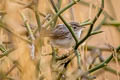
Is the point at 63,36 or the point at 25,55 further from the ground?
the point at 25,55

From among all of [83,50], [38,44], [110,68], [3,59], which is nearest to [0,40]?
[3,59]

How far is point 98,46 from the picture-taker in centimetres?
559

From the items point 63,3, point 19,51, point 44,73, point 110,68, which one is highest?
point 63,3

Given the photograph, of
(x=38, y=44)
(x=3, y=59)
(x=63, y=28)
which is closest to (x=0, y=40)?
(x=3, y=59)

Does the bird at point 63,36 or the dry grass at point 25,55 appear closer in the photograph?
the dry grass at point 25,55

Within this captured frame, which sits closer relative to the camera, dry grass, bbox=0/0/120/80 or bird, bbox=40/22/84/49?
dry grass, bbox=0/0/120/80

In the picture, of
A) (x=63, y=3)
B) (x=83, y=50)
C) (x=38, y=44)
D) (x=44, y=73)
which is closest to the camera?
(x=38, y=44)

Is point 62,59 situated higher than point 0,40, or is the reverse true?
point 0,40

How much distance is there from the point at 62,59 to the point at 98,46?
5.22 feet

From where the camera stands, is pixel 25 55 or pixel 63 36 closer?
pixel 25 55

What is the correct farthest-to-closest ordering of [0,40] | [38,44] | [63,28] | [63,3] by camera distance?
1. [63,28]
2. [63,3]
3. [0,40]
4. [38,44]

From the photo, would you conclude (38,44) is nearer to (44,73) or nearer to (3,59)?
(44,73)

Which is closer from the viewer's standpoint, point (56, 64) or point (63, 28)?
point (56, 64)

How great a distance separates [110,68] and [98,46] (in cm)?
54
